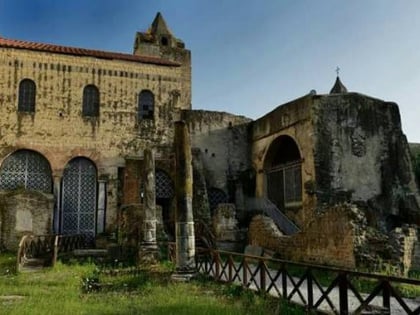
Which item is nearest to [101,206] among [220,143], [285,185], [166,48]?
[220,143]

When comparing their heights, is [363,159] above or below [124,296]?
above

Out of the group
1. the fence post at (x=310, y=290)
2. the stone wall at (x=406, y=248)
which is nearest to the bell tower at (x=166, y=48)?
the stone wall at (x=406, y=248)

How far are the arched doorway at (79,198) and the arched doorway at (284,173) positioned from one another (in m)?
9.28

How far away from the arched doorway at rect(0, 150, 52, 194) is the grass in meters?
8.40

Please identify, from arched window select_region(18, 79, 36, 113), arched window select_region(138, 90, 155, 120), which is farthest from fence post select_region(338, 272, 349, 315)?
arched window select_region(18, 79, 36, 113)

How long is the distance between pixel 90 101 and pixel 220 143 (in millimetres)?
7618

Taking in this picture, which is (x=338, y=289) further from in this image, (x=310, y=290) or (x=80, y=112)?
(x=80, y=112)

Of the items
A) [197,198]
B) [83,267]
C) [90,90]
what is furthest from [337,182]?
[90,90]

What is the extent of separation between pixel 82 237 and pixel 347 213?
13.0 meters

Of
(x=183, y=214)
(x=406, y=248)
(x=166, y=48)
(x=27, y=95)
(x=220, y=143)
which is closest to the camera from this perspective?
(x=183, y=214)

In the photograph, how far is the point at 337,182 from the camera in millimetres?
18891

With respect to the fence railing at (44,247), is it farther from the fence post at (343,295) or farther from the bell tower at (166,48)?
the bell tower at (166,48)

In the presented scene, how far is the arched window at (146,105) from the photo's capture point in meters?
23.7

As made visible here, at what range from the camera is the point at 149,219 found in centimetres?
1520
